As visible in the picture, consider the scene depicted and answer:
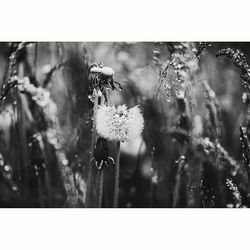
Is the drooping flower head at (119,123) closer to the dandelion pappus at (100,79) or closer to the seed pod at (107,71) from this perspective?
the dandelion pappus at (100,79)

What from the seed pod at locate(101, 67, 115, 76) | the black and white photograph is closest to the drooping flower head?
the black and white photograph

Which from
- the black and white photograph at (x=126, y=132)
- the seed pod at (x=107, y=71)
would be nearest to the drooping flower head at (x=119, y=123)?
the black and white photograph at (x=126, y=132)

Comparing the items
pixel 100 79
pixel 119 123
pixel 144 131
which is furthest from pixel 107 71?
pixel 144 131

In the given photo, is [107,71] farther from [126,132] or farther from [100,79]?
[126,132]

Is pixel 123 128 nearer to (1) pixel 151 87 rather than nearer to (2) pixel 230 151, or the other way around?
(1) pixel 151 87

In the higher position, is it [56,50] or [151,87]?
[56,50]

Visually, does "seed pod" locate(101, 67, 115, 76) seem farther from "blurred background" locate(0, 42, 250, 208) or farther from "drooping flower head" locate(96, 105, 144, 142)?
"drooping flower head" locate(96, 105, 144, 142)
